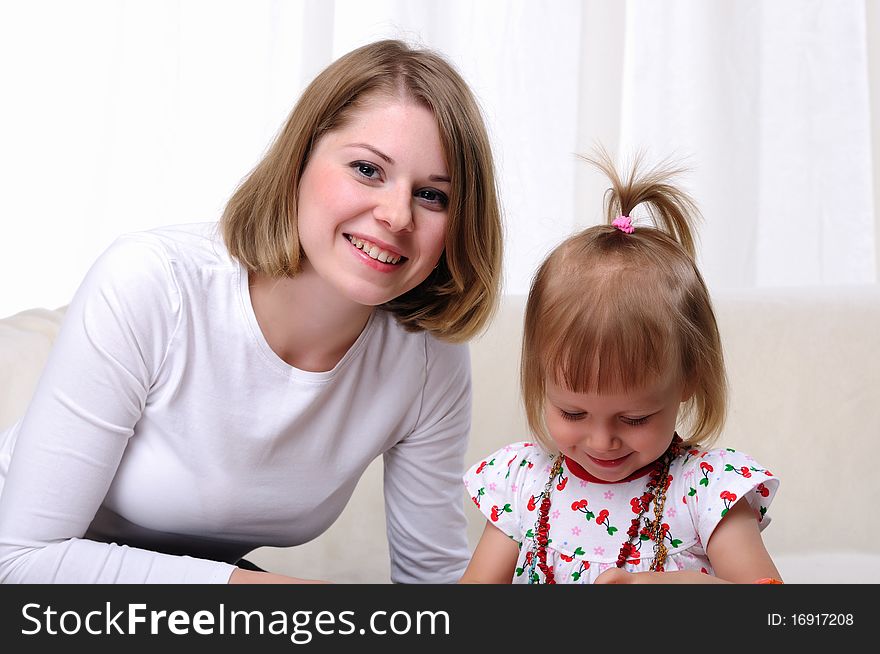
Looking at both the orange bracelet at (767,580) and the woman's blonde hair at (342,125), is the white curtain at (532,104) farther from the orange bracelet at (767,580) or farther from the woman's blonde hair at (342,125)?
the orange bracelet at (767,580)

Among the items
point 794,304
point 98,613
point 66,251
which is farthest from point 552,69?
point 98,613

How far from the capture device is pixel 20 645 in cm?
98

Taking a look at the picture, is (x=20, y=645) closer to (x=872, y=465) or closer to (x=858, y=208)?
(x=872, y=465)

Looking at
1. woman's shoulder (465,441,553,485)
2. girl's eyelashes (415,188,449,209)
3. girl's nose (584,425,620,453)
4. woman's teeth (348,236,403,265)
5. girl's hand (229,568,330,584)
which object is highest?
girl's eyelashes (415,188,449,209)

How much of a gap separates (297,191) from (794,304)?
1.10 metres

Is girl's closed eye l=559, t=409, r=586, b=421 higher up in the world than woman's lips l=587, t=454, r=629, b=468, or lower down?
higher up

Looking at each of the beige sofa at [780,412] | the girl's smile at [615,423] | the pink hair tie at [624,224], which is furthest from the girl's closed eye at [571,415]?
the beige sofa at [780,412]

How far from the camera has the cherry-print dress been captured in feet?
3.98

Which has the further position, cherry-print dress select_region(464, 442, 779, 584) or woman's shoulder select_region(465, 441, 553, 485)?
woman's shoulder select_region(465, 441, 553, 485)

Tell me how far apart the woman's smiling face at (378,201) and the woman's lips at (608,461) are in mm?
315

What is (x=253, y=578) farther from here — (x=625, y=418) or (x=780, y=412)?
(x=780, y=412)

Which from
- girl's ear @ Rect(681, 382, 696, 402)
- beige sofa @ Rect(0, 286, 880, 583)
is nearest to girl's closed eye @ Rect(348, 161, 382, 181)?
girl's ear @ Rect(681, 382, 696, 402)

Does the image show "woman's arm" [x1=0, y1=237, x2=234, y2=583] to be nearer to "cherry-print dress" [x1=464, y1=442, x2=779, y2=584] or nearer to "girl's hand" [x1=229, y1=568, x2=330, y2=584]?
"girl's hand" [x1=229, y1=568, x2=330, y2=584]

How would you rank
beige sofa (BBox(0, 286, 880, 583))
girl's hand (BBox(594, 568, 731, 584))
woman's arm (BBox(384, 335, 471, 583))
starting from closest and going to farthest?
girl's hand (BBox(594, 568, 731, 584))
woman's arm (BBox(384, 335, 471, 583))
beige sofa (BBox(0, 286, 880, 583))
